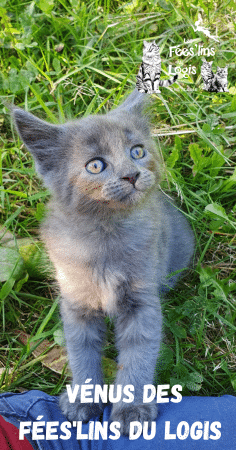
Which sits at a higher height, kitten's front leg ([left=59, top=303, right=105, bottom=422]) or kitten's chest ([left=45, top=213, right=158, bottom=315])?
kitten's chest ([left=45, top=213, right=158, bottom=315])

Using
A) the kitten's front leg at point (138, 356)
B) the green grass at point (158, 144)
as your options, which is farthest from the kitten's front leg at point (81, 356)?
the green grass at point (158, 144)

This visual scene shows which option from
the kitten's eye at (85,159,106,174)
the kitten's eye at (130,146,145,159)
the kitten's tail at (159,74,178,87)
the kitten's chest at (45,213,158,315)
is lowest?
the kitten's chest at (45,213,158,315)

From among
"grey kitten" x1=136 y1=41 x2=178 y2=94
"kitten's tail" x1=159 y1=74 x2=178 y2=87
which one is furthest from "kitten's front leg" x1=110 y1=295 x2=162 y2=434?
"kitten's tail" x1=159 y1=74 x2=178 y2=87

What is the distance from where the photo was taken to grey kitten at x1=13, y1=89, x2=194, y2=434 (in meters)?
1.70

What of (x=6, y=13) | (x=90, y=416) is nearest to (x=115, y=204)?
(x=90, y=416)

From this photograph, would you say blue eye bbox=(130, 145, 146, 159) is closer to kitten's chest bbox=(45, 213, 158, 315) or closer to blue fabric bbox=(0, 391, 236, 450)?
kitten's chest bbox=(45, 213, 158, 315)

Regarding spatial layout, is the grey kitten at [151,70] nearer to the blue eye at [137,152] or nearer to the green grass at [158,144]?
the green grass at [158,144]

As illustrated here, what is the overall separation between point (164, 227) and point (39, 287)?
0.89 meters

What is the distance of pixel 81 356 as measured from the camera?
81.5 inches

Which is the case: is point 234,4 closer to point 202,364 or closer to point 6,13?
point 6,13

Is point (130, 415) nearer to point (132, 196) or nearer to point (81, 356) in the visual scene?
point (81, 356)

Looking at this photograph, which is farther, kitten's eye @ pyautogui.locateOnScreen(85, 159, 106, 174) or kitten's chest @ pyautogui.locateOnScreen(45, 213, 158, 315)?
kitten's chest @ pyautogui.locateOnScreen(45, 213, 158, 315)

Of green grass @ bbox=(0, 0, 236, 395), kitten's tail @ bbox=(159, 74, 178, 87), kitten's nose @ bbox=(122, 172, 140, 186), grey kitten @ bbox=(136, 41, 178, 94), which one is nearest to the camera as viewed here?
kitten's nose @ bbox=(122, 172, 140, 186)

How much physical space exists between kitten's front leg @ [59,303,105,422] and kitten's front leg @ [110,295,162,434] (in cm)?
15
